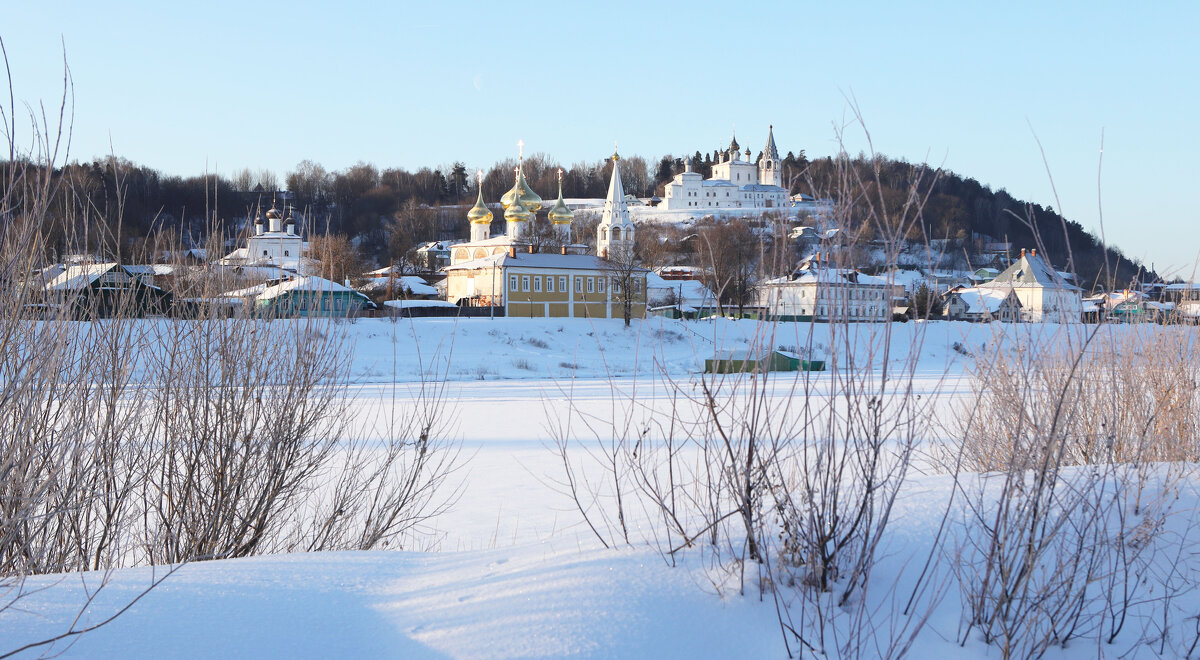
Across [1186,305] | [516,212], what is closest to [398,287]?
[516,212]

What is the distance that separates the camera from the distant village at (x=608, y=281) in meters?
3.66

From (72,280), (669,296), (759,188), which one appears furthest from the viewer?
(759,188)

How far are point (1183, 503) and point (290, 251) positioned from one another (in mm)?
66791

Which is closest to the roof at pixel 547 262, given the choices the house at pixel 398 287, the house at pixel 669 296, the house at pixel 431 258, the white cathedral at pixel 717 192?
the house at pixel 398 287

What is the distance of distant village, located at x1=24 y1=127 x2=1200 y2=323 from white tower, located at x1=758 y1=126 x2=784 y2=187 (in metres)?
0.31

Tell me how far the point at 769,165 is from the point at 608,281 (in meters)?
93.9

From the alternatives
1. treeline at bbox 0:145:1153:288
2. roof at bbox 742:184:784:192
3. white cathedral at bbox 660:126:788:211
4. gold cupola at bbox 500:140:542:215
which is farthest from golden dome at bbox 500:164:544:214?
roof at bbox 742:184:784:192

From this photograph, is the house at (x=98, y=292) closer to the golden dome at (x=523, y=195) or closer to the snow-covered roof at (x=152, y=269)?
the snow-covered roof at (x=152, y=269)

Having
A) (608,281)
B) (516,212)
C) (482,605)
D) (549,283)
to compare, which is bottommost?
(482,605)

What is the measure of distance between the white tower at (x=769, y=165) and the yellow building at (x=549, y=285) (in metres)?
81.3

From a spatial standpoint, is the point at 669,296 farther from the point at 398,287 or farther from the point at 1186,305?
the point at 1186,305

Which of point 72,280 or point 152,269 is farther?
point 152,269

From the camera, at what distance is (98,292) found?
5.39 m

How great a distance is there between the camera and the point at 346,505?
6508 millimetres
